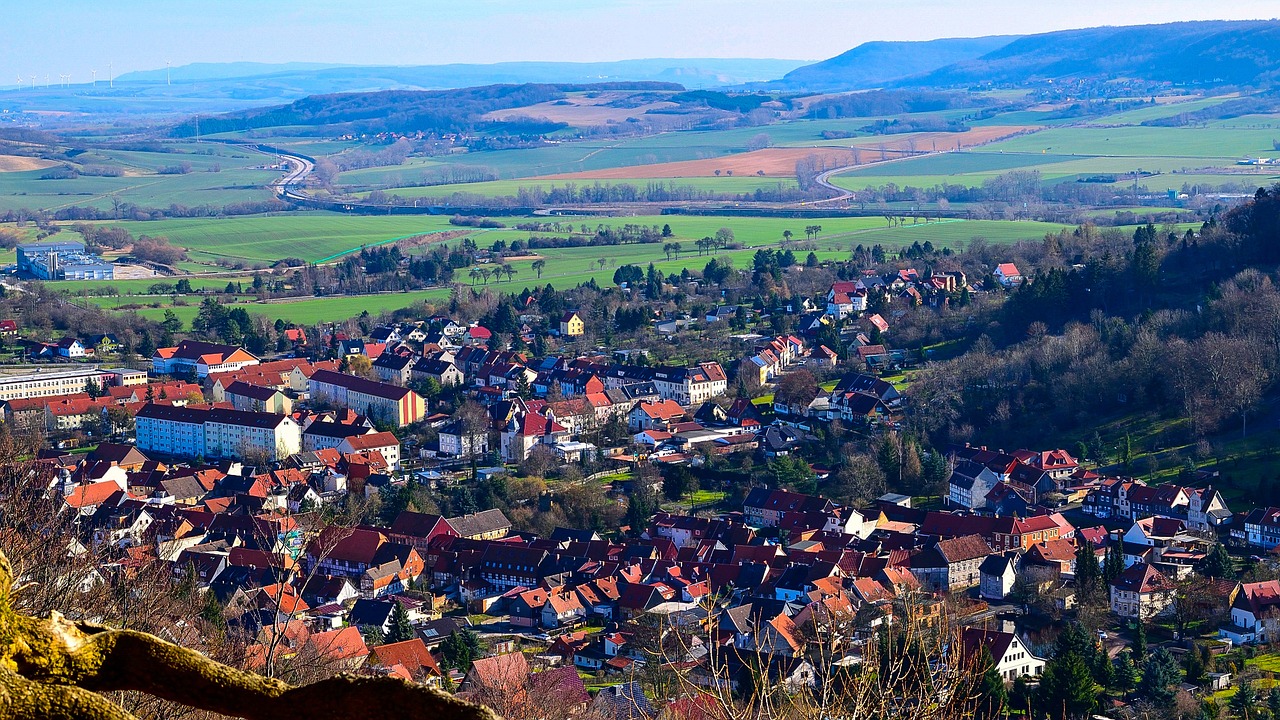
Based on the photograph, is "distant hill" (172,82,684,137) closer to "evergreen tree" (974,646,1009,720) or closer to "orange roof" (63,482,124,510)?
"orange roof" (63,482,124,510)

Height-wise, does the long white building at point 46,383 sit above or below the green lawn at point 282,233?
above

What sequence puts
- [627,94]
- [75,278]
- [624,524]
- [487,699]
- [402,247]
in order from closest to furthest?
[487,699], [624,524], [75,278], [402,247], [627,94]

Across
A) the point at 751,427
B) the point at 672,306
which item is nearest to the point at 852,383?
the point at 751,427

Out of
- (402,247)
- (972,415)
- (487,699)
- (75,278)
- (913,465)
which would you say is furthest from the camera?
(402,247)

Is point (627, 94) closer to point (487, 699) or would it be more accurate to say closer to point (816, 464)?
point (816, 464)

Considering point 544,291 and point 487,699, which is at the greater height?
point 487,699

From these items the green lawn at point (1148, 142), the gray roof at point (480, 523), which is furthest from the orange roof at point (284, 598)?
the green lawn at point (1148, 142)

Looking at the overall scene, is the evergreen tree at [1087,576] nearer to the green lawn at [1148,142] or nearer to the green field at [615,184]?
the green field at [615,184]

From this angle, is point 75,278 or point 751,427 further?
point 75,278
